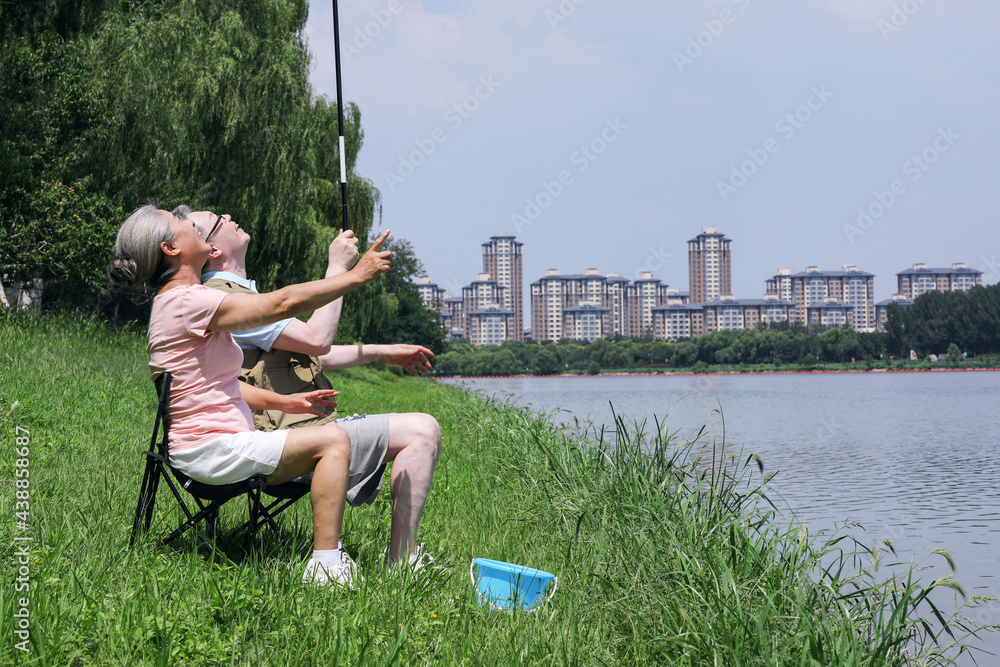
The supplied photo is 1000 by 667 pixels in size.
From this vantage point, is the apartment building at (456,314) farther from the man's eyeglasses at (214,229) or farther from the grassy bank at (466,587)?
the man's eyeglasses at (214,229)

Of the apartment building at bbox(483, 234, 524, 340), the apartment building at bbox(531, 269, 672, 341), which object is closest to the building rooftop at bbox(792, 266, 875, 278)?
the apartment building at bbox(531, 269, 672, 341)

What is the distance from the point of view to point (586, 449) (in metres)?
5.59

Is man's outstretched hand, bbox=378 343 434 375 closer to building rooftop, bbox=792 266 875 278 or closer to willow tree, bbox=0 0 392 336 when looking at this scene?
willow tree, bbox=0 0 392 336

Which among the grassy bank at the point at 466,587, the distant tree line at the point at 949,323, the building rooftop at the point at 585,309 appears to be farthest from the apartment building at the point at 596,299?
the grassy bank at the point at 466,587

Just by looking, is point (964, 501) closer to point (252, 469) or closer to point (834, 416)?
point (252, 469)

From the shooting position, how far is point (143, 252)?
236 cm

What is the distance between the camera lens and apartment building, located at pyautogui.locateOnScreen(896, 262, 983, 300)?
452 feet

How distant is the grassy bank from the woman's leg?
0.16 m

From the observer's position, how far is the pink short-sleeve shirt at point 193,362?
226 centimetres

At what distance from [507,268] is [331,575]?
159 m

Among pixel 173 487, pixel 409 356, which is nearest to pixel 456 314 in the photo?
pixel 409 356

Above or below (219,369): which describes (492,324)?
above

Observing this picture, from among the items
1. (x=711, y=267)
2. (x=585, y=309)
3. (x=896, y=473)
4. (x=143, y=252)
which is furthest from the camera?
(x=711, y=267)

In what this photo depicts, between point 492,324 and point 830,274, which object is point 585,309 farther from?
point 830,274
